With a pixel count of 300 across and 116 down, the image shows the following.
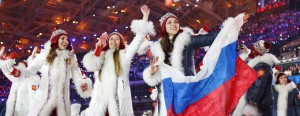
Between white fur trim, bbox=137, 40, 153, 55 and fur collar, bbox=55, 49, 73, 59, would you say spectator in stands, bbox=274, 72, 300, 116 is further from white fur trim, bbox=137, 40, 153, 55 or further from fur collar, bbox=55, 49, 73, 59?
fur collar, bbox=55, 49, 73, 59

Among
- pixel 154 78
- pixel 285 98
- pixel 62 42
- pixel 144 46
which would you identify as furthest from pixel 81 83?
pixel 285 98

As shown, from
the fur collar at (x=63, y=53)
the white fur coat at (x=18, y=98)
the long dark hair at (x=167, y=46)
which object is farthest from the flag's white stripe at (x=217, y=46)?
the white fur coat at (x=18, y=98)

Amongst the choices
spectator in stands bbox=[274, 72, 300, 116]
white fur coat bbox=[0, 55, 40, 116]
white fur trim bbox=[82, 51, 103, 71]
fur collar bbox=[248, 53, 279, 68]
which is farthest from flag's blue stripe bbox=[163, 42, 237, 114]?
white fur coat bbox=[0, 55, 40, 116]

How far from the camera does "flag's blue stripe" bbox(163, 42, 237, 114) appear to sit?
15.5 feet

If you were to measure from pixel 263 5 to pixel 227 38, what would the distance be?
24.6m

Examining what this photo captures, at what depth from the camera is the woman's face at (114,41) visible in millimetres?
6301

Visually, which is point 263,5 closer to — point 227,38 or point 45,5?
point 45,5

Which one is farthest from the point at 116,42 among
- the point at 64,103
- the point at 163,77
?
the point at 163,77

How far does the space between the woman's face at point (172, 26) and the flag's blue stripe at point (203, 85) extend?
78 cm

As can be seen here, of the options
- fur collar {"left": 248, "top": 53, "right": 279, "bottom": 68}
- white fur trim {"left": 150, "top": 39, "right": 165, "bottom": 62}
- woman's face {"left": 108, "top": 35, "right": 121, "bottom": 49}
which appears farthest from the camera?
fur collar {"left": 248, "top": 53, "right": 279, "bottom": 68}

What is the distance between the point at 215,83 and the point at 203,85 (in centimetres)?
15

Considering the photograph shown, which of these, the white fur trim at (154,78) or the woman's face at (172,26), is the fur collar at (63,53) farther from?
the woman's face at (172,26)

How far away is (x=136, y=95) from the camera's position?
2281 cm

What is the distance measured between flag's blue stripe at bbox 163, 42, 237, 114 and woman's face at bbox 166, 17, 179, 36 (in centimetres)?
78
